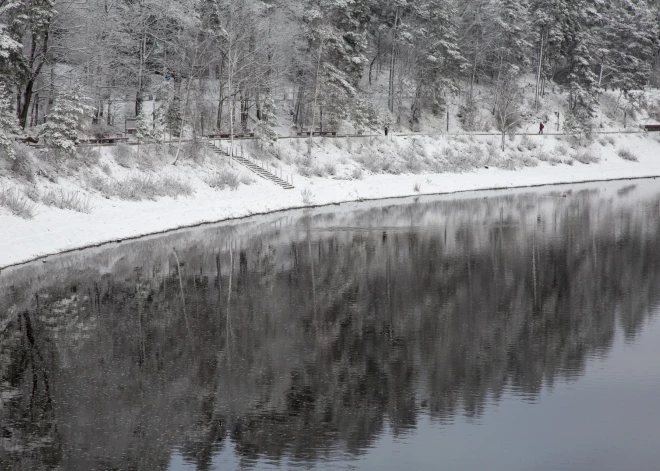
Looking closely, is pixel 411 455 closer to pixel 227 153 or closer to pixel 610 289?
pixel 610 289

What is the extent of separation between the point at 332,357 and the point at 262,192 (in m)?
31.3

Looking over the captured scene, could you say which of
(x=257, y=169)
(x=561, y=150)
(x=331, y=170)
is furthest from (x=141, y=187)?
(x=561, y=150)

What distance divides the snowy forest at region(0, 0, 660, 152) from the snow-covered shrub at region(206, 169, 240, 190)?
470 centimetres

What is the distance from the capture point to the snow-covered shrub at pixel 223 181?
154 feet

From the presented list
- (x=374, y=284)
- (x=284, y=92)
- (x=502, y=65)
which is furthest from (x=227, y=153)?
(x=502, y=65)

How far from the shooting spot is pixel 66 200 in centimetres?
3612

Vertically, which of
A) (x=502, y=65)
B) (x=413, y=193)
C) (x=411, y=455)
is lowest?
(x=411, y=455)

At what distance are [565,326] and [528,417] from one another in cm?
678

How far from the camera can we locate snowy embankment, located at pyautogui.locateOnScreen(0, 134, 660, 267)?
3188cm

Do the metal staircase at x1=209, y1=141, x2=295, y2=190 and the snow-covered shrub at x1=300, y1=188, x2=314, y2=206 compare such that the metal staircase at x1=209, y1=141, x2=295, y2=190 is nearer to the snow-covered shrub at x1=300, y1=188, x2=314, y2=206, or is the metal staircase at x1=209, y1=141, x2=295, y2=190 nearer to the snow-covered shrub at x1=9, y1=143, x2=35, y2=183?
the snow-covered shrub at x1=300, y1=188, x2=314, y2=206

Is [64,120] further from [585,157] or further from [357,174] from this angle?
[585,157]

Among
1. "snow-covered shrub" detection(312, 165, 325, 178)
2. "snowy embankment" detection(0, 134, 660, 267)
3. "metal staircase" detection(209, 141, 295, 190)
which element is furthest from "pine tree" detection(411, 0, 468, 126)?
"metal staircase" detection(209, 141, 295, 190)

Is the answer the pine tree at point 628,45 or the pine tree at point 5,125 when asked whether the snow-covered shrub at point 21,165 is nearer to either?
the pine tree at point 5,125

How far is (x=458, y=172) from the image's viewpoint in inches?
2484
